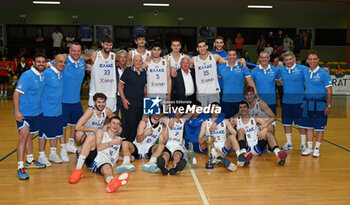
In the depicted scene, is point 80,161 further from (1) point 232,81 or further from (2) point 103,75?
(1) point 232,81

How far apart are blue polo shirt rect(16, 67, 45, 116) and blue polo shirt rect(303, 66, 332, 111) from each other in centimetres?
473

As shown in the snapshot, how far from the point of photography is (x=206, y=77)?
7016mm

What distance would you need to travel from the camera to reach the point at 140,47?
712cm

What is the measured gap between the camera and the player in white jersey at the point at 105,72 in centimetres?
686

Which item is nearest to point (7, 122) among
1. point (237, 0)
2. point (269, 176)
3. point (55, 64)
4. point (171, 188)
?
point (55, 64)

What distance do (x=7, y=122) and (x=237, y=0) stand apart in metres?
13.7

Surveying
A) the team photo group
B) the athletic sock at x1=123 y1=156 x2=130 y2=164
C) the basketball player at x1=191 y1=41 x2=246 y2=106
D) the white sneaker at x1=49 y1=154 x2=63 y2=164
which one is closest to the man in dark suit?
the team photo group

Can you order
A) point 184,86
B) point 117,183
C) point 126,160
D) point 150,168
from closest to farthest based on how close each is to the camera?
point 117,183 < point 150,168 < point 126,160 < point 184,86

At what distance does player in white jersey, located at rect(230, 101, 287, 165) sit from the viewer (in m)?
6.62

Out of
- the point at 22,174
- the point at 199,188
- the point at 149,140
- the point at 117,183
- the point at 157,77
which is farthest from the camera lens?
the point at 157,77

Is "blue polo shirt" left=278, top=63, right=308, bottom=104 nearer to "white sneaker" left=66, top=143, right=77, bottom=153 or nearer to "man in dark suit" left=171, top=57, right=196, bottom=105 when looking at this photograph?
"man in dark suit" left=171, top=57, right=196, bottom=105

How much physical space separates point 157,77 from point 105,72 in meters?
0.99

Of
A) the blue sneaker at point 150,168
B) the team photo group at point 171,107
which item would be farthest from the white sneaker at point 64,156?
the blue sneaker at point 150,168

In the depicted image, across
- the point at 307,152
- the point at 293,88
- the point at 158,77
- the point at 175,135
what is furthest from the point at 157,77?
the point at 307,152
